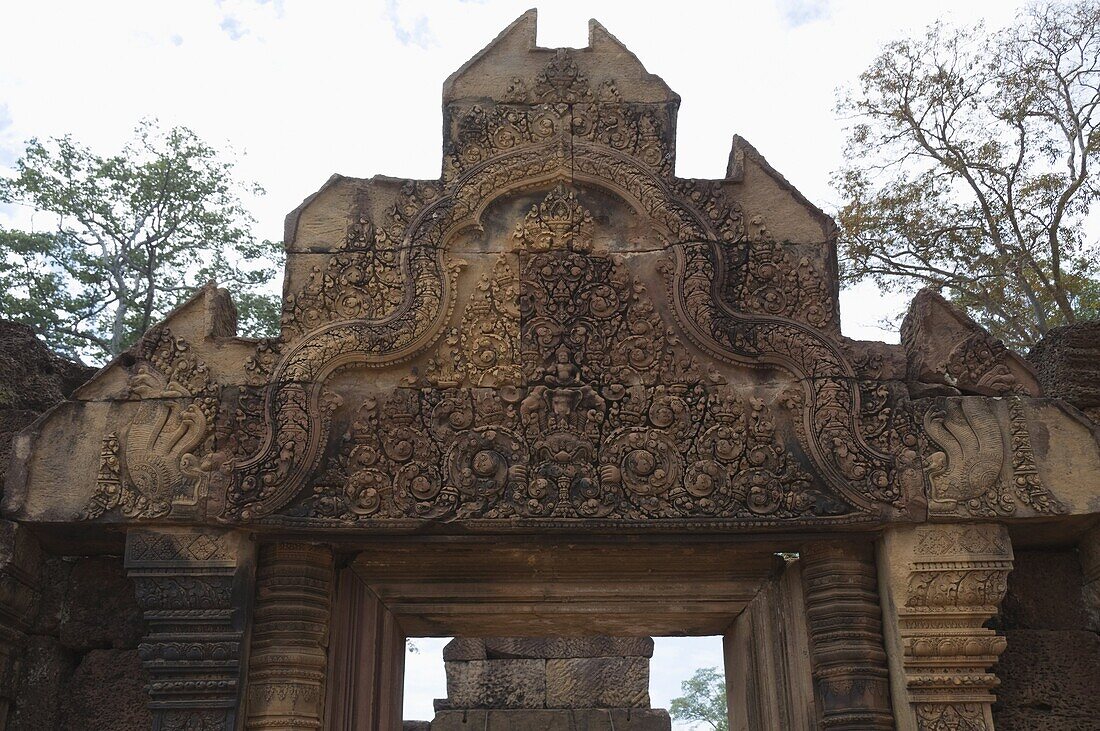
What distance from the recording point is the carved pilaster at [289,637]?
169 inches

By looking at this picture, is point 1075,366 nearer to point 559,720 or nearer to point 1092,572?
point 1092,572

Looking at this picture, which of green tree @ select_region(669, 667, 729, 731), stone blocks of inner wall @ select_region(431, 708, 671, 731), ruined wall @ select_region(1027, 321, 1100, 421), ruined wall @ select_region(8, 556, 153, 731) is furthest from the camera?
green tree @ select_region(669, 667, 729, 731)

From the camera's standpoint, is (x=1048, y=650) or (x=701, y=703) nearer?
(x=1048, y=650)

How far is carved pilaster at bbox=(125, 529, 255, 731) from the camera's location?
13.6 feet

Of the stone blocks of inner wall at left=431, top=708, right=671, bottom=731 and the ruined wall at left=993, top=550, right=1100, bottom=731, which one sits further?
the stone blocks of inner wall at left=431, top=708, right=671, bottom=731

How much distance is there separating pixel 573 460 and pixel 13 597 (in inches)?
108

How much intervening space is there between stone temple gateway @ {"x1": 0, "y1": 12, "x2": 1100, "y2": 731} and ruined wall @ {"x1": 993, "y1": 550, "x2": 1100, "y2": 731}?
1cm

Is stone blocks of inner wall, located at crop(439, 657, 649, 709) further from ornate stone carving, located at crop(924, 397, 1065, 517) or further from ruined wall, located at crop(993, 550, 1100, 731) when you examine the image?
ornate stone carving, located at crop(924, 397, 1065, 517)

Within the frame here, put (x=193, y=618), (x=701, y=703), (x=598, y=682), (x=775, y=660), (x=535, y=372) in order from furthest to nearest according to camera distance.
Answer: (x=701, y=703)
(x=598, y=682)
(x=775, y=660)
(x=535, y=372)
(x=193, y=618)

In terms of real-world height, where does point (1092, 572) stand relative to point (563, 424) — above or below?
below

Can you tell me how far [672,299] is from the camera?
4.77 m

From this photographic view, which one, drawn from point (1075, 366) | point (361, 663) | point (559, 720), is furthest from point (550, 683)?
point (1075, 366)

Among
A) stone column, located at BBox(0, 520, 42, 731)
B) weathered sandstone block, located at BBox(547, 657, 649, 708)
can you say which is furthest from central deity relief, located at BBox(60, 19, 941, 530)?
weathered sandstone block, located at BBox(547, 657, 649, 708)

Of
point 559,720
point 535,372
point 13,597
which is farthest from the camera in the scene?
point 559,720
